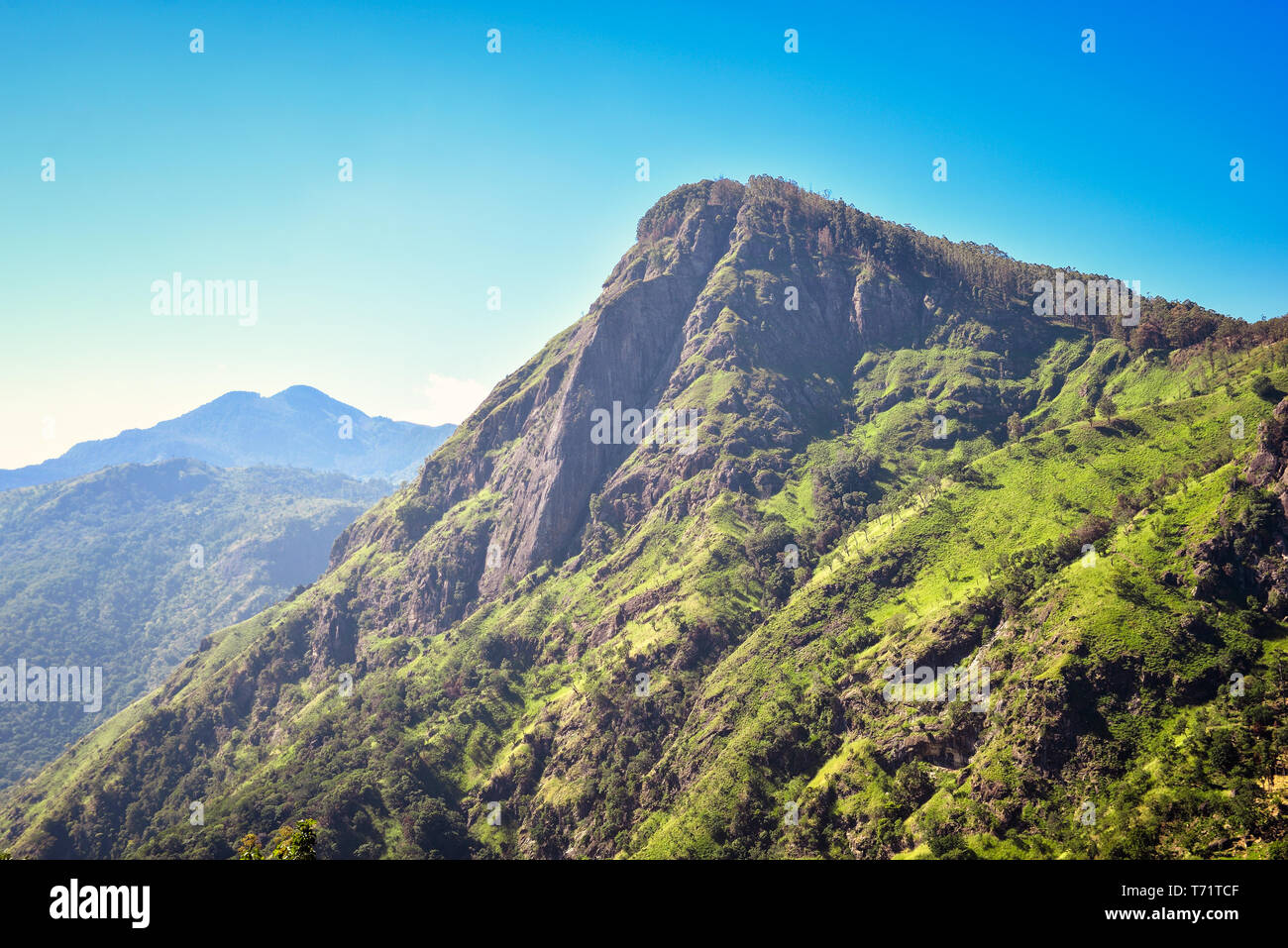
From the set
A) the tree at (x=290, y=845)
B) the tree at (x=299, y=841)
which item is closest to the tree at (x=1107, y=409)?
the tree at (x=299, y=841)

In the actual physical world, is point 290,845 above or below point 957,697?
above

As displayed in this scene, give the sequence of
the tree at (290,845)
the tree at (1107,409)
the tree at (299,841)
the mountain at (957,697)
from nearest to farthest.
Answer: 1. the tree at (290,845)
2. the tree at (299,841)
3. the mountain at (957,697)
4. the tree at (1107,409)

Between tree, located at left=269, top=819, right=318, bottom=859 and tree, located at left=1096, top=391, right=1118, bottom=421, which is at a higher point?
tree, located at left=1096, top=391, right=1118, bottom=421

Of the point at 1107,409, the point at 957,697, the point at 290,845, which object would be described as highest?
the point at 1107,409

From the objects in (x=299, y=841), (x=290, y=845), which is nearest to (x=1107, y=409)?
(x=299, y=841)

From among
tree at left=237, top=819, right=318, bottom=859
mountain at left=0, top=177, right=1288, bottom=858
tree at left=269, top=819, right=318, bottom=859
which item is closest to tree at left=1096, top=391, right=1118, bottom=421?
mountain at left=0, top=177, right=1288, bottom=858

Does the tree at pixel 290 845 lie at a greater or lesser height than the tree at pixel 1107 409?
lesser

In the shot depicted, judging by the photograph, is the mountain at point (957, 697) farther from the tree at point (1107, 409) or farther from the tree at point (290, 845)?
the tree at point (290, 845)

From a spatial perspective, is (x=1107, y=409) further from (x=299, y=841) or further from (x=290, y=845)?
(x=290, y=845)

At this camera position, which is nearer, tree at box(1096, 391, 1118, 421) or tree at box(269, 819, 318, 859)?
tree at box(269, 819, 318, 859)

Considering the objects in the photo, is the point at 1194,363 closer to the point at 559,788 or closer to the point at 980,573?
the point at 980,573

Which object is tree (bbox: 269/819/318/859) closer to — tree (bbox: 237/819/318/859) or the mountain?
tree (bbox: 237/819/318/859)
